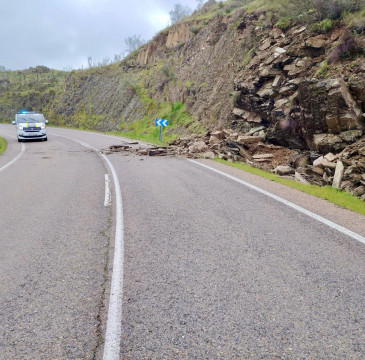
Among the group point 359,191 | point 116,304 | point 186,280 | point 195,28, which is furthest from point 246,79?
point 195,28

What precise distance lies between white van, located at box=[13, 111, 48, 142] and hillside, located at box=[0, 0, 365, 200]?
968 cm

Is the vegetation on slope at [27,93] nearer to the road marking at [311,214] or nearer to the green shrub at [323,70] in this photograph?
the green shrub at [323,70]

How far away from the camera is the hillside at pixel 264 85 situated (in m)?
12.5

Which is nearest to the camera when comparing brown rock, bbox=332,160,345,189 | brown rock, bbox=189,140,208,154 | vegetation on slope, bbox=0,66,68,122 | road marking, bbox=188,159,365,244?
road marking, bbox=188,159,365,244

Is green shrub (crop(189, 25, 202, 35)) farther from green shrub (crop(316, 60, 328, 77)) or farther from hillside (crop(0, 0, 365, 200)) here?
green shrub (crop(316, 60, 328, 77))

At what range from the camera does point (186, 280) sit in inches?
152

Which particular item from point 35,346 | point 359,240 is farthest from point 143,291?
point 359,240

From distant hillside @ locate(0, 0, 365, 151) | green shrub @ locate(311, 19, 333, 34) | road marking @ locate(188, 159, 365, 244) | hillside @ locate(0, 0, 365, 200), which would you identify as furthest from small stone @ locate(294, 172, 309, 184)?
green shrub @ locate(311, 19, 333, 34)

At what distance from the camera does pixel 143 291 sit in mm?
3631

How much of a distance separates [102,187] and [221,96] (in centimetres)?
1746

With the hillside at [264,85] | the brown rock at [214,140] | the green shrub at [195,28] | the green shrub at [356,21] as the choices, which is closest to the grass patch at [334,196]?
the hillside at [264,85]

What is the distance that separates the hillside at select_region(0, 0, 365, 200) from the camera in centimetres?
1249

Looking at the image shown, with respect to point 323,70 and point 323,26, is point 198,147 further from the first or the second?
point 323,26

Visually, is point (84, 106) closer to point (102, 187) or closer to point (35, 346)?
point (102, 187)
